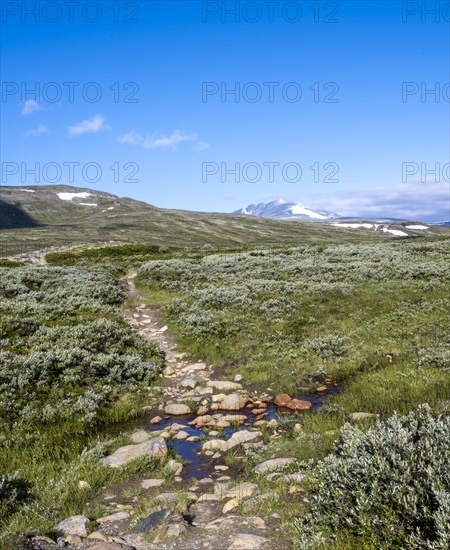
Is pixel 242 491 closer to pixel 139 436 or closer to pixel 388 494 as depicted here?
pixel 388 494

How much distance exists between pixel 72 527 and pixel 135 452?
280cm

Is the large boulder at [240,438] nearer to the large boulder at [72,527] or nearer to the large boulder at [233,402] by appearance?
the large boulder at [233,402]

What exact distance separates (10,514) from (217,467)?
394 centimetres

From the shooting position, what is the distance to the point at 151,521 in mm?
6355

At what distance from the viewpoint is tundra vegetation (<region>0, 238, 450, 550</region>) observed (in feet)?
18.0

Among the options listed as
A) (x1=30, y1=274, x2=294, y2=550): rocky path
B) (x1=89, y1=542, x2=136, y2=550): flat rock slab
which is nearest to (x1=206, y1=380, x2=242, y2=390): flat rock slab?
(x1=30, y1=274, x2=294, y2=550): rocky path

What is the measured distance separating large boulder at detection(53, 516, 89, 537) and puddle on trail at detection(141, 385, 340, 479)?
2.34m

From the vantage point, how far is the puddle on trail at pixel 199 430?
866cm

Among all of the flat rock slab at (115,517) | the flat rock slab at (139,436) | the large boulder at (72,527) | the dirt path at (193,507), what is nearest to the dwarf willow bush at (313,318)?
the dirt path at (193,507)

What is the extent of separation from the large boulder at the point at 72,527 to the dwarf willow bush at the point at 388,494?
3.38 m

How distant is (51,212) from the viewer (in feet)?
625

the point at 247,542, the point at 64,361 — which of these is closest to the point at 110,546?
the point at 247,542

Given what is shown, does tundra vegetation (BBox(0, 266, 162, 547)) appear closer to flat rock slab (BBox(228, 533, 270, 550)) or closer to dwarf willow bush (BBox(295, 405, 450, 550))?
flat rock slab (BBox(228, 533, 270, 550))

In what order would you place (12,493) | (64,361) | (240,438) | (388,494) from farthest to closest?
(64,361) < (240,438) < (12,493) < (388,494)
